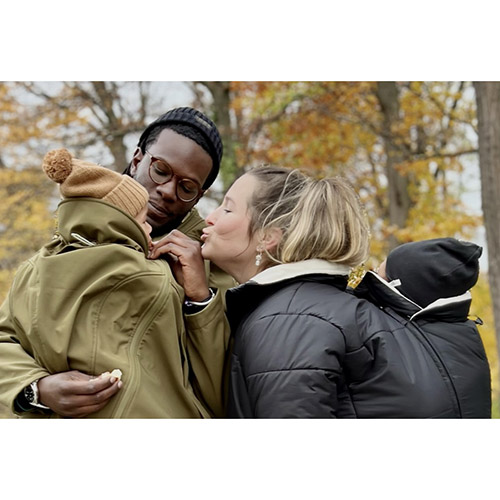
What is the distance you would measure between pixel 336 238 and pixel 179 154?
82 centimetres

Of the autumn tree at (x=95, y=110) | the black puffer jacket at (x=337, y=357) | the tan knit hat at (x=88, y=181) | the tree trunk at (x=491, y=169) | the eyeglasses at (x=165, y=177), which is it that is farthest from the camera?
the autumn tree at (x=95, y=110)

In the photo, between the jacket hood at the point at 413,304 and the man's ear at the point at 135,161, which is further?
the man's ear at the point at 135,161

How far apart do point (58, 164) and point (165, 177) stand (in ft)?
2.17

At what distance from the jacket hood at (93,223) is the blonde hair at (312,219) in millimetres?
532

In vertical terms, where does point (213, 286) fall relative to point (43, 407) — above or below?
above

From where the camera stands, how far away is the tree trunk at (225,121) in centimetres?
1188

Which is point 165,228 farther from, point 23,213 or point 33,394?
point 23,213

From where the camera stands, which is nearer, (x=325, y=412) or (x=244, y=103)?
(x=325, y=412)

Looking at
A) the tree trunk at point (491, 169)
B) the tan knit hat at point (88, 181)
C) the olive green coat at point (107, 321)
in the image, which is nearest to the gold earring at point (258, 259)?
the olive green coat at point (107, 321)

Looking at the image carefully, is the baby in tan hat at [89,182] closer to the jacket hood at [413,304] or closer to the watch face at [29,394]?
the watch face at [29,394]

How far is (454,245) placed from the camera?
2.47 metres

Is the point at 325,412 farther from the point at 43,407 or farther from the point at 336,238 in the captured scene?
the point at 43,407
